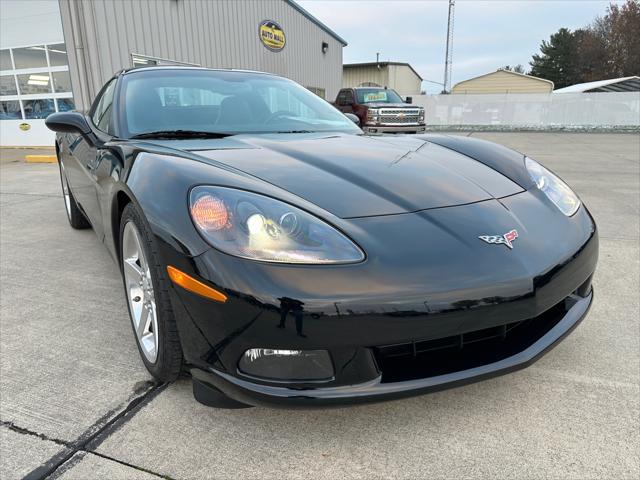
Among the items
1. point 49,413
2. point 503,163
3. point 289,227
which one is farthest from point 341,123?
point 49,413

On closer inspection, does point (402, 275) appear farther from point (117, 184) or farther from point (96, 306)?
point (96, 306)

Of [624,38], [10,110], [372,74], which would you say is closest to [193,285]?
[10,110]

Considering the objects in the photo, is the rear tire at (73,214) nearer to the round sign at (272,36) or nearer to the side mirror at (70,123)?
the side mirror at (70,123)

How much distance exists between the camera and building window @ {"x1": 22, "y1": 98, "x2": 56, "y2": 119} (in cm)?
1167

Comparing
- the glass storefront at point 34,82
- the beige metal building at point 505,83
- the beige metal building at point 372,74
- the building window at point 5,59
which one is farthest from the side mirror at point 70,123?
the beige metal building at point 372,74

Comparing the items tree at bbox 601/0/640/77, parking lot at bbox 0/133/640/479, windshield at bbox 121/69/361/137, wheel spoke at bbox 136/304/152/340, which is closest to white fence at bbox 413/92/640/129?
windshield at bbox 121/69/361/137

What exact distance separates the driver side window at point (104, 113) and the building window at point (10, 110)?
11.6m

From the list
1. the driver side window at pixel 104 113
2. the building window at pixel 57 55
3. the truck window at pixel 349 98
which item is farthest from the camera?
the truck window at pixel 349 98

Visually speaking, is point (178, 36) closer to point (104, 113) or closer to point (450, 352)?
point (104, 113)

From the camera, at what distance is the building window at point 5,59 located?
1238 cm

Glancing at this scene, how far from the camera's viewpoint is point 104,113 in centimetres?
280

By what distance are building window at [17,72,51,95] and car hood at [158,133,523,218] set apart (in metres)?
11.8

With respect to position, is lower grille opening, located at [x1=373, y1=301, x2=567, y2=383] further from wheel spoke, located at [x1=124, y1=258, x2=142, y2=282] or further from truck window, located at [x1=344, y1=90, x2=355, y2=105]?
truck window, located at [x1=344, y1=90, x2=355, y2=105]

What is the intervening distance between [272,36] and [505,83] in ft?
96.7
